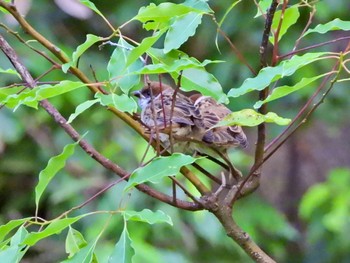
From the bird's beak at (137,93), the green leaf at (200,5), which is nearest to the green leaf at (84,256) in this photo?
the green leaf at (200,5)

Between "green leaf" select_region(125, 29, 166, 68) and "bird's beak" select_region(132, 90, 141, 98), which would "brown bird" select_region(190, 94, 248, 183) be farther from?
"green leaf" select_region(125, 29, 166, 68)

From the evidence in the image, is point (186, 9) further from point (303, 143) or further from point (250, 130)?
point (303, 143)

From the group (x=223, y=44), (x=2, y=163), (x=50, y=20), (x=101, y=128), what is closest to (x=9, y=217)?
(x=2, y=163)

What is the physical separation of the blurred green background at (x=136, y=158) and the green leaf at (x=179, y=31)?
1.75 m

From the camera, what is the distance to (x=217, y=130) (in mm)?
2402

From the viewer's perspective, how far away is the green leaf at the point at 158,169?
1.45m

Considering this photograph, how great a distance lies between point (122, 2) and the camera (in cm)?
445

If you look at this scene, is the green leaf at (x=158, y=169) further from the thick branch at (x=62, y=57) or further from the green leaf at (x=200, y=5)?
the green leaf at (x=200, y=5)

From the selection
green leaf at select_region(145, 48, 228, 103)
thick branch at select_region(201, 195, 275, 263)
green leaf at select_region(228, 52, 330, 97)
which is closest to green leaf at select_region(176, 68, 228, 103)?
green leaf at select_region(145, 48, 228, 103)

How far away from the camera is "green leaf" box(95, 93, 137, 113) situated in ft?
4.62

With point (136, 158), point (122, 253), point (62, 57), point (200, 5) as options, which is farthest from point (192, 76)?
point (136, 158)

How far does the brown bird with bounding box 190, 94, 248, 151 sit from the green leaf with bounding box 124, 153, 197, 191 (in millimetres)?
746

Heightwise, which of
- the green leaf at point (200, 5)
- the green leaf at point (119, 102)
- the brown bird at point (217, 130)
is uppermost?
the green leaf at point (200, 5)

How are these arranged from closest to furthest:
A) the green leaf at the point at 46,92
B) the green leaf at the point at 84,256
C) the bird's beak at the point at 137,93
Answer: the green leaf at the point at 46,92, the green leaf at the point at 84,256, the bird's beak at the point at 137,93
